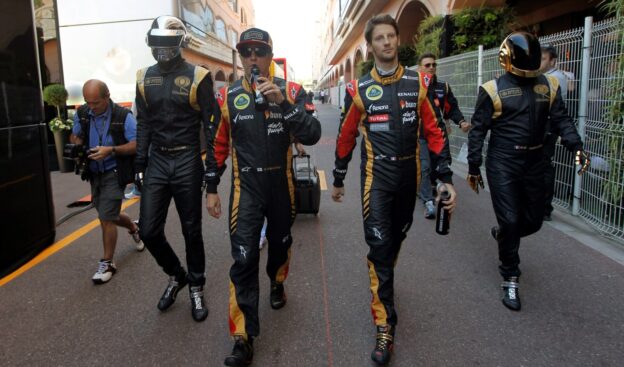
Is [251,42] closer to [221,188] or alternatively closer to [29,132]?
[29,132]

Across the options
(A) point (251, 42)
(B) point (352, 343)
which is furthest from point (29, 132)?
(B) point (352, 343)

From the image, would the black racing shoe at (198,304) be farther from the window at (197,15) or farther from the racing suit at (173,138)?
the window at (197,15)

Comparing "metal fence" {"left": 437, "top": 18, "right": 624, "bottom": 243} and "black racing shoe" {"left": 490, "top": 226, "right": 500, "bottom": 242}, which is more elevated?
"metal fence" {"left": 437, "top": 18, "right": 624, "bottom": 243}

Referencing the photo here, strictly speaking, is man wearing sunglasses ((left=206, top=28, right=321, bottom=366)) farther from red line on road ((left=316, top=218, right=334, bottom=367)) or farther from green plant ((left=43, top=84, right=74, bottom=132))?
green plant ((left=43, top=84, right=74, bottom=132))

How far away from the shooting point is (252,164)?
2934 millimetres

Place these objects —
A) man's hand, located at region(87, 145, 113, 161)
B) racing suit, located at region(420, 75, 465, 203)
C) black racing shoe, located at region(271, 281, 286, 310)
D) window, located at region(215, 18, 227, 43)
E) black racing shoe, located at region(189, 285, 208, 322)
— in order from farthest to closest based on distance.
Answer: window, located at region(215, 18, 227, 43) → racing suit, located at region(420, 75, 465, 203) → man's hand, located at region(87, 145, 113, 161) → black racing shoe, located at region(271, 281, 286, 310) → black racing shoe, located at region(189, 285, 208, 322)

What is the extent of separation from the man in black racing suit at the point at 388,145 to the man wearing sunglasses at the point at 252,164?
42cm

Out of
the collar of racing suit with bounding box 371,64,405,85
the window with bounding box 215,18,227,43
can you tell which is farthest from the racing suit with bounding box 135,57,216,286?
the window with bounding box 215,18,227,43

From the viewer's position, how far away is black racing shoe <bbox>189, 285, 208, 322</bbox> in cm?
338

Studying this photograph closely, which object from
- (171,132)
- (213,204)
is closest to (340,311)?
(213,204)

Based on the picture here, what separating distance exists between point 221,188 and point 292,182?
521 centimetres

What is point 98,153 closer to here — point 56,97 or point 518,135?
point 518,135

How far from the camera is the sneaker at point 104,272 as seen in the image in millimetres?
4129

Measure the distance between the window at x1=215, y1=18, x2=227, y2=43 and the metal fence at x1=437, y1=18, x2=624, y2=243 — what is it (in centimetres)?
1352
